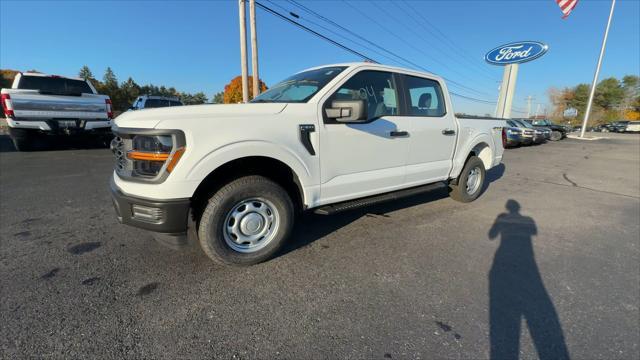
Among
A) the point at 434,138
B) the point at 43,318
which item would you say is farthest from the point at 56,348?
the point at 434,138

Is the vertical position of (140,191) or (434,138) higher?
(434,138)

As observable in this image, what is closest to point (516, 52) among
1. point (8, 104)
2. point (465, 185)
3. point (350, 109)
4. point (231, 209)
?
point (465, 185)

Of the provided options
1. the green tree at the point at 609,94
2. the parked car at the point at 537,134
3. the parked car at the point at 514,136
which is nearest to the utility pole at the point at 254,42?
the parked car at the point at 514,136

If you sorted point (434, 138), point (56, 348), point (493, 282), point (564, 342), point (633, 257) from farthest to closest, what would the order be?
point (434, 138), point (633, 257), point (493, 282), point (564, 342), point (56, 348)

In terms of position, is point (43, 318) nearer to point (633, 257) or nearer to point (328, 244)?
point (328, 244)

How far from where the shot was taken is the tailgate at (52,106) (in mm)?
6793

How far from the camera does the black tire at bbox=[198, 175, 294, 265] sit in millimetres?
2320

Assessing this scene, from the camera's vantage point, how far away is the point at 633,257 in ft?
9.91

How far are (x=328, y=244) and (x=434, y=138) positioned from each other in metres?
2.02

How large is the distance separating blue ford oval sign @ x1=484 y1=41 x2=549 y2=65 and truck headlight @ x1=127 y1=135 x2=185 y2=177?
24658 mm

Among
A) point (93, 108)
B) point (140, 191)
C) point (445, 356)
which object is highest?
point (93, 108)

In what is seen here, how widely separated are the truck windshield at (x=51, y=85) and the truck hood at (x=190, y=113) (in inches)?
282

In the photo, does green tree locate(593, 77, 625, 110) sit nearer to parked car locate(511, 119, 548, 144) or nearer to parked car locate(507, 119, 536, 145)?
parked car locate(511, 119, 548, 144)

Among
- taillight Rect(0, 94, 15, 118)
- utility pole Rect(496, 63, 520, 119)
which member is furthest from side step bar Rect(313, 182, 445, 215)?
utility pole Rect(496, 63, 520, 119)
